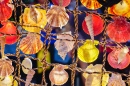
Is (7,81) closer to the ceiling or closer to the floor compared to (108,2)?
closer to the floor

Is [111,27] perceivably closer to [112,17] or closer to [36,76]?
[112,17]

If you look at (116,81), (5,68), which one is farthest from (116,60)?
(5,68)

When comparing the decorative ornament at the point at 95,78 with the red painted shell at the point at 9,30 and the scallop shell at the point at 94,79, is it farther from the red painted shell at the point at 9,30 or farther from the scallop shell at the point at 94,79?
the red painted shell at the point at 9,30

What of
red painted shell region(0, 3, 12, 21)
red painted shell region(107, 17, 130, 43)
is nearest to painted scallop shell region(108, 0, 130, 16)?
red painted shell region(107, 17, 130, 43)

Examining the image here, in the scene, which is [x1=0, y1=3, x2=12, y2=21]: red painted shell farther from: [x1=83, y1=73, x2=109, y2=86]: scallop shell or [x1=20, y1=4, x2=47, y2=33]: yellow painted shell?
[x1=83, y1=73, x2=109, y2=86]: scallop shell

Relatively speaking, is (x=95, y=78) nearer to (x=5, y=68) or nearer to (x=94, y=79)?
(x=94, y=79)

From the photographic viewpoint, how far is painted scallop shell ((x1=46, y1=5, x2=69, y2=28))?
1.16 feet

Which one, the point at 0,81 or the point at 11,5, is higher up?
the point at 11,5

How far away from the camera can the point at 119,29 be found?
13.4 inches

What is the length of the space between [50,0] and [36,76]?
0.53 ft

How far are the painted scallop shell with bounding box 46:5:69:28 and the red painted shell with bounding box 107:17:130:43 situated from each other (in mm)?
54

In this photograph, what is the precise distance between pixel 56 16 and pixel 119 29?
74mm

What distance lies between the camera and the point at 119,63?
35 cm

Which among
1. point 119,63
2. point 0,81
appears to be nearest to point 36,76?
point 0,81
